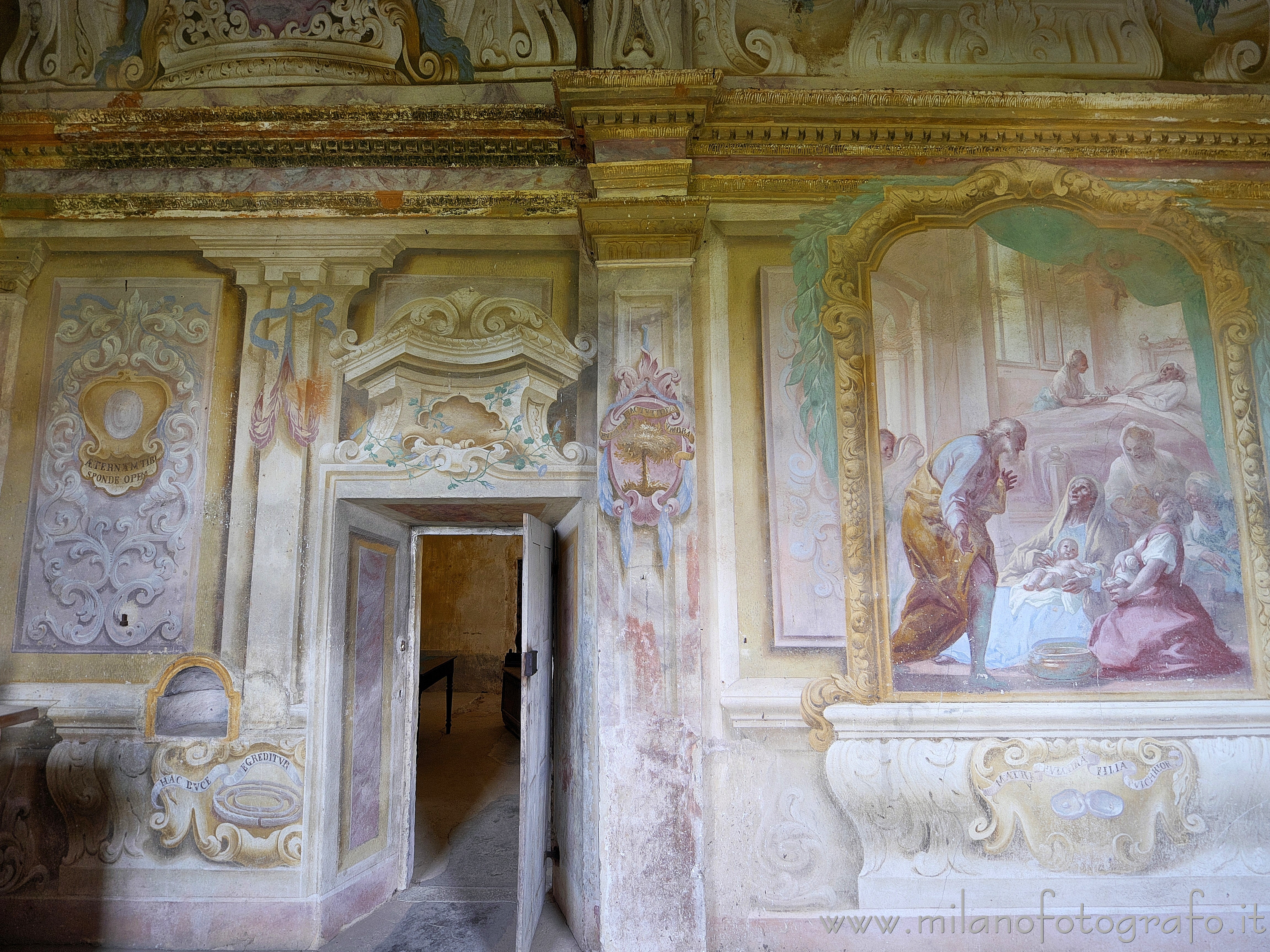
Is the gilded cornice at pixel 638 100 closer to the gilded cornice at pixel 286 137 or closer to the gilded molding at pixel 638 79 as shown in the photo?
the gilded molding at pixel 638 79

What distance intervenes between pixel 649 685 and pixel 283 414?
2173 millimetres

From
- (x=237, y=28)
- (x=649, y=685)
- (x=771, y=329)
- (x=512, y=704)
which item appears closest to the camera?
(x=649, y=685)

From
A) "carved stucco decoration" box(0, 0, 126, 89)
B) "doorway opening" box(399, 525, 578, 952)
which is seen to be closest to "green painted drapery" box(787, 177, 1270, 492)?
"doorway opening" box(399, 525, 578, 952)

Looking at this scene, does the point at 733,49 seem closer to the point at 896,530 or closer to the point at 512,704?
the point at 896,530

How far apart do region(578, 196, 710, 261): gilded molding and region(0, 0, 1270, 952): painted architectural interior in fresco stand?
0.02 meters

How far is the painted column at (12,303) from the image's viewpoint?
3.56 m

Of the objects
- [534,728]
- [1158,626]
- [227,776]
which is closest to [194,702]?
[227,776]

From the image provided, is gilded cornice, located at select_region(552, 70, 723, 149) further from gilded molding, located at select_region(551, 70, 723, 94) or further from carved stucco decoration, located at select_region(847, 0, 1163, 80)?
carved stucco decoration, located at select_region(847, 0, 1163, 80)

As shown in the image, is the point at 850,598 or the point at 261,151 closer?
the point at 850,598

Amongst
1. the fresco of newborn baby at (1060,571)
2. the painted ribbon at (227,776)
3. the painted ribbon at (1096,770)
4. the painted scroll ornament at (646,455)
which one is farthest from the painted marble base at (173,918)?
the fresco of newborn baby at (1060,571)

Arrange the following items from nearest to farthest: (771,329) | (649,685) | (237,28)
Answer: (649,685) → (771,329) → (237,28)

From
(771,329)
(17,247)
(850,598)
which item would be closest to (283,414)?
(17,247)

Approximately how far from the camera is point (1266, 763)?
314cm

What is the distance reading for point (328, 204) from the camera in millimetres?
3613
